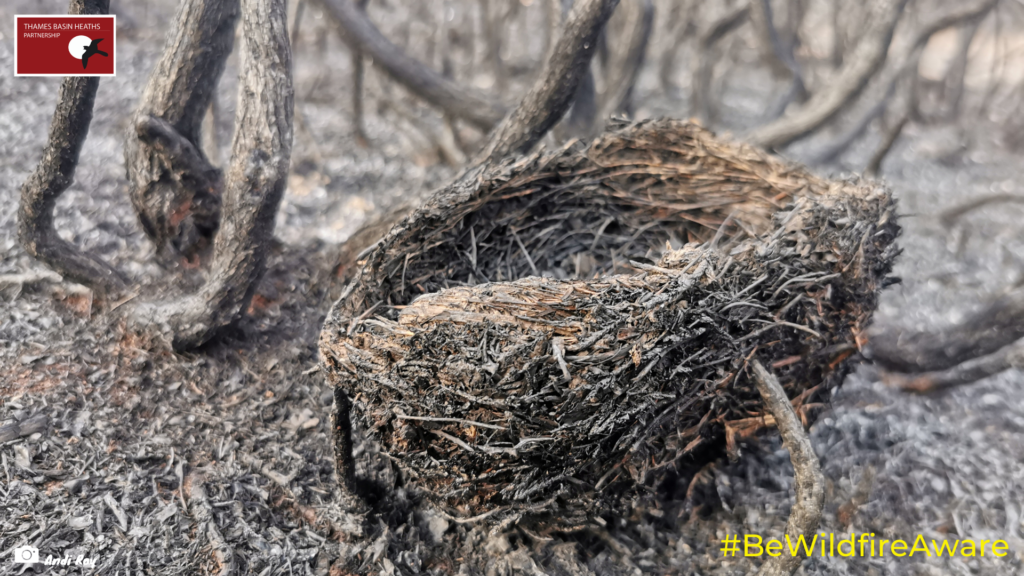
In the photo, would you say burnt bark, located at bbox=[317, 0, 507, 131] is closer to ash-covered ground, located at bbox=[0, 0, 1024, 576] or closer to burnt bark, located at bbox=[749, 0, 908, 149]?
ash-covered ground, located at bbox=[0, 0, 1024, 576]

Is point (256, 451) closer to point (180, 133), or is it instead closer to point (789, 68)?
point (180, 133)

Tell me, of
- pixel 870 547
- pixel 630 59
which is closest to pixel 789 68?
pixel 630 59

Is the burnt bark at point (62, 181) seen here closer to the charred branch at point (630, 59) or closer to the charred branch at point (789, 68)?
the charred branch at point (630, 59)

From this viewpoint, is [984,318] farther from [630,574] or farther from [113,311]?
[113,311]

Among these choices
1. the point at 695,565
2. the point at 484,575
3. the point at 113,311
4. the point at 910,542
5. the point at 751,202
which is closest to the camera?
the point at 484,575

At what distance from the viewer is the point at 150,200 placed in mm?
2354

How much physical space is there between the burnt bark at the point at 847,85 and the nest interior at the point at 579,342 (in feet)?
5.79

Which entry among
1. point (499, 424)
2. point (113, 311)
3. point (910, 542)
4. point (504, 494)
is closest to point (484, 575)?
point (504, 494)

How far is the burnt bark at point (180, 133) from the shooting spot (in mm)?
2238

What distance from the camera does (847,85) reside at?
153 inches

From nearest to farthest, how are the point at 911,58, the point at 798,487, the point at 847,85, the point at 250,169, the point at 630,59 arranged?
the point at 798,487 → the point at 250,169 → the point at 847,85 → the point at 630,59 → the point at 911,58

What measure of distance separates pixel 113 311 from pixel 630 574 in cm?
201

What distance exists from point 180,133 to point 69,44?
43cm

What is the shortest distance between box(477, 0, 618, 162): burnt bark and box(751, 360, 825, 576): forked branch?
1.58 meters
